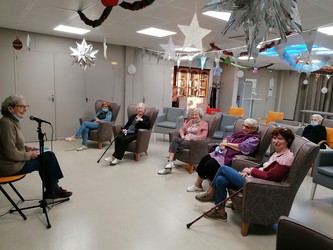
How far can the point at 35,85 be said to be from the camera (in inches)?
213

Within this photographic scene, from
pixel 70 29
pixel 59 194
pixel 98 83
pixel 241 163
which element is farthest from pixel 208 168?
pixel 98 83

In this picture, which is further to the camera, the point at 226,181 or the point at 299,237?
the point at 226,181

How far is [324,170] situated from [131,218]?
2.41 m

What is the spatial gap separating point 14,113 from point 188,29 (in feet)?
6.22

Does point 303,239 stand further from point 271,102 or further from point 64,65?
point 271,102

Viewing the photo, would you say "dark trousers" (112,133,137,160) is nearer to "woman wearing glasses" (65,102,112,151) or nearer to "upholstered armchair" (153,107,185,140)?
Result: "woman wearing glasses" (65,102,112,151)

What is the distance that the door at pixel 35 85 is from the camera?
17.2ft

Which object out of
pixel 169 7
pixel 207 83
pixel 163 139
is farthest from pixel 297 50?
pixel 169 7

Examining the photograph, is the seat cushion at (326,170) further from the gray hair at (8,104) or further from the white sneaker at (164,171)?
the gray hair at (8,104)

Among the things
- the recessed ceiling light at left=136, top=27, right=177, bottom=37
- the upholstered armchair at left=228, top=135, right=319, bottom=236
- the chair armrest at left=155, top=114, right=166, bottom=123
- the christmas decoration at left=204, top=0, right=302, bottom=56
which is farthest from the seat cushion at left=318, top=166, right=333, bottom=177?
the chair armrest at left=155, top=114, right=166, bottom=123

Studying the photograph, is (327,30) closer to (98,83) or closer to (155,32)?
(155,32)

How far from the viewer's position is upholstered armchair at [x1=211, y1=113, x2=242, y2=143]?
5.12m

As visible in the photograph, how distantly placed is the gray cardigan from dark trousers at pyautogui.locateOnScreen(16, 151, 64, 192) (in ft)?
0.33

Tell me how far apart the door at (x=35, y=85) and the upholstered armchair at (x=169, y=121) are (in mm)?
2512
